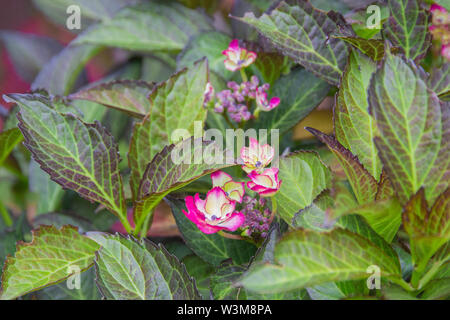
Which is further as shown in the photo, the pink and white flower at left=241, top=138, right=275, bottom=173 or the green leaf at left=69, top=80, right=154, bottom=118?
the green leaf at left=69, top=80, right=154, bottom=118

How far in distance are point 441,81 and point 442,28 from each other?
101 millimetres

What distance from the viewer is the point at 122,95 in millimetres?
578

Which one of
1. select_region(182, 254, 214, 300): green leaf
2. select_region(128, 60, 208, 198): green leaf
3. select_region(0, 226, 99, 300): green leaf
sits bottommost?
select_region(182, 254, 214, 300): green leaf

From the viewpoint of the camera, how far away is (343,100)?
0.45 meters

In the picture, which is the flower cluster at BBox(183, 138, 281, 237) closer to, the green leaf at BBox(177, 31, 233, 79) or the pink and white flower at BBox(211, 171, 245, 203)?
the pink and white flower at BBox(211, 171, 245, 203)

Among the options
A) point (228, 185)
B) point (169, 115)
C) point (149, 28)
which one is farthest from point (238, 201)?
point (149, 28)

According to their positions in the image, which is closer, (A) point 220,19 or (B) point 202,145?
(B) point 202,145

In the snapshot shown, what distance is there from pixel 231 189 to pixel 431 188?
181 millimetres

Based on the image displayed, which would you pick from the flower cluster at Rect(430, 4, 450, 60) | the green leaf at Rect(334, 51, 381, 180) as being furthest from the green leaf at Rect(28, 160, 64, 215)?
the flower cluster at Rect(430, 4, 450, 60)

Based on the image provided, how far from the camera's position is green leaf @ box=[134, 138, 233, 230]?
421 millimetres

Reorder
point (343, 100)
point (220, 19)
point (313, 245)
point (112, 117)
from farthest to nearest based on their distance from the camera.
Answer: point (220, 19), point (112, 117), point (343, 100), point (313, 245)

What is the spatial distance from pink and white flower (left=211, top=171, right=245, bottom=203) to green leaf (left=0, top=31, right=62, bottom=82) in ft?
2.06

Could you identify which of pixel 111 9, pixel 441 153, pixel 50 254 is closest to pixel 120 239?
pixel 50 254

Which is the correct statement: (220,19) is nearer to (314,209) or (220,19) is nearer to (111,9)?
(111,9)
